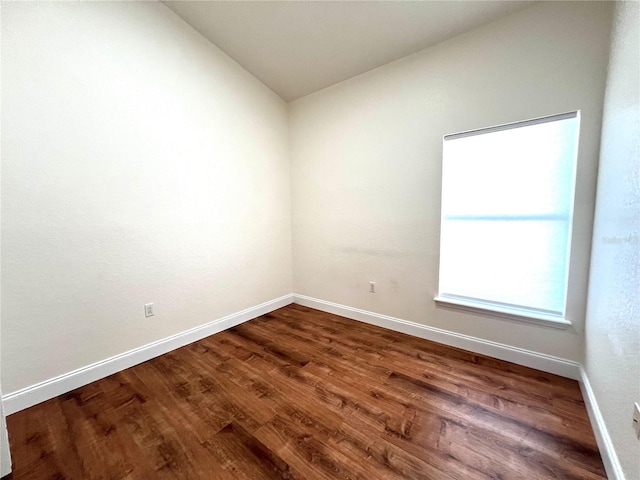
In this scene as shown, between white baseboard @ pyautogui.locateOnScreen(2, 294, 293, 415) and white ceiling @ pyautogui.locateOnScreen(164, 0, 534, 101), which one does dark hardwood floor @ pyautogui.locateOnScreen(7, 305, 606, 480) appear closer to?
white baseboard @ pyautogui.locateOnScreen(2, 294, 293, 415)

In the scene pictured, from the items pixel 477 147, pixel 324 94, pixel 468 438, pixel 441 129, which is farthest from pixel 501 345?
pixel 324 94

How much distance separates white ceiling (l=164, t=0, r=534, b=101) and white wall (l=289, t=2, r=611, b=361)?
13cm

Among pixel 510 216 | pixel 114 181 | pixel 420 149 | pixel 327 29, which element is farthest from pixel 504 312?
pixel 114 181

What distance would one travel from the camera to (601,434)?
129 cm

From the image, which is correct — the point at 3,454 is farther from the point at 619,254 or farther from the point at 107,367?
the point at 619,254

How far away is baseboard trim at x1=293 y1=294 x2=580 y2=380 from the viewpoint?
1877mm

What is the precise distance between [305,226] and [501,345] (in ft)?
7.88

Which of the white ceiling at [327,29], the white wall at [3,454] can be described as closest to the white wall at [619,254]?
the white ceiling at [327,29]

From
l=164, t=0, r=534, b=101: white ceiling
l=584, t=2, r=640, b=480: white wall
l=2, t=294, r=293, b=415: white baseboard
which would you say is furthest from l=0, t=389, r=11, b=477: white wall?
l=164, t=0, r=534, b=101: white ceiling

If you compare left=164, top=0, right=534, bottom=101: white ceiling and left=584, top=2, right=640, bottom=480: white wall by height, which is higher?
left=164, top=0, right=534, bottom=101: white ceiling

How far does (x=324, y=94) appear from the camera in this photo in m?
3.02

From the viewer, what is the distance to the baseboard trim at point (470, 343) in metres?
1.88

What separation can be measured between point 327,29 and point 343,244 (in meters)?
2.12

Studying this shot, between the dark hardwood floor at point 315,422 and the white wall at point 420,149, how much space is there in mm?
584
